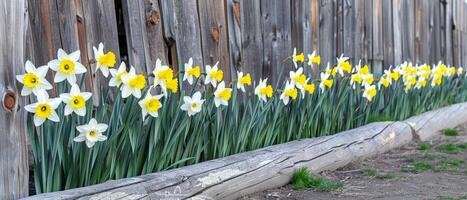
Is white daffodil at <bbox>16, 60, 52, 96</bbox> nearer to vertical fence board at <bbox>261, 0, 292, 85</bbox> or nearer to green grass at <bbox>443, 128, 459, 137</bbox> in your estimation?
vertical fence board at <bbox>261, 0, 292, 85</bbox>

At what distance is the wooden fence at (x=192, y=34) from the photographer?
7.61 ft

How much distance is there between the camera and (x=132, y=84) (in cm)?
275

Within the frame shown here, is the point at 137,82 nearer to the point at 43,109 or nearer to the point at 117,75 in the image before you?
the point at 117,75

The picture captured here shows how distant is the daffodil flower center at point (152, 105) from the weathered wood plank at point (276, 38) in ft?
5.10

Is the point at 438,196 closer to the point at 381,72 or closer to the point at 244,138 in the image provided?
the point at 244,138

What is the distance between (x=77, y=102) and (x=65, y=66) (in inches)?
6.3

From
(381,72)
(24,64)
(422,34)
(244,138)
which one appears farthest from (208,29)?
(422,34)

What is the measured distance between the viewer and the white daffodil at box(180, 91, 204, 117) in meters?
3.04

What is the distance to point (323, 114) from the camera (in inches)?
173

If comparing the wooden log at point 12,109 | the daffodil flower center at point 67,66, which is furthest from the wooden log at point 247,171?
the daffodil flower center at point 67,66

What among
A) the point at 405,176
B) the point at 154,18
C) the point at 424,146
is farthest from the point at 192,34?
the point at 424,146

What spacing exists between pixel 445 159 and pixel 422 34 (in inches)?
114

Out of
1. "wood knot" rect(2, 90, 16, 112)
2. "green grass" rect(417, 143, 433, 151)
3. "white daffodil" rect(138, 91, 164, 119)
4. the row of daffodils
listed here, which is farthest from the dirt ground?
"wood knot" rect(2, 90, 16, 112)

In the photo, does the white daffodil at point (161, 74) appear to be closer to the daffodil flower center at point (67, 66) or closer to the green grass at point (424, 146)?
the daffodil flower center at point (67, 66)
